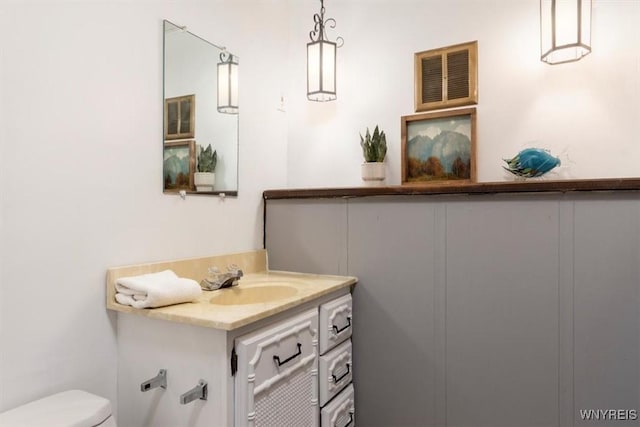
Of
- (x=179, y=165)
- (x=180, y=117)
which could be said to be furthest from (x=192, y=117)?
(x=179, y=165)

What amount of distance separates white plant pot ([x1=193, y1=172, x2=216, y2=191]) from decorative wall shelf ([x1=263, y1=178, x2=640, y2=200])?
0.40m

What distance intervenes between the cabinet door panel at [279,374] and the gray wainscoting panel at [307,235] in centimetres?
45

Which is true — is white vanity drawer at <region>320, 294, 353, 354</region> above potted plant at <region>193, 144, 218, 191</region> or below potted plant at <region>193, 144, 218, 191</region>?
below

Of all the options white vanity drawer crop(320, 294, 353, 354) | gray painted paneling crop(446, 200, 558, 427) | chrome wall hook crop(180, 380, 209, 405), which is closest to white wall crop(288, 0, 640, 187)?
gray painted paneling crop(446, 200, 558, 427)

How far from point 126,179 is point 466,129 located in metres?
1.56

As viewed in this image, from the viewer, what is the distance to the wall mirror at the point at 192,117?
5.14ft

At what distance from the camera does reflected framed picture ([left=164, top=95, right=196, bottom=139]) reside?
1.56 metres

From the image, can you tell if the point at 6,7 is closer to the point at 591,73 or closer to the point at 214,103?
the point at 214,103

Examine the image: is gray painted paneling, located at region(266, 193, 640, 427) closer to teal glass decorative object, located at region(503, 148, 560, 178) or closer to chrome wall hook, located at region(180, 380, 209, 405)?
teal glass decorative object, located at region(503, 148, 560, 178)

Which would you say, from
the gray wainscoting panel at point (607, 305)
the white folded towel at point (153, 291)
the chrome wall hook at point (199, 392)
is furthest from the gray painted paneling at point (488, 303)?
the chrome wall hook at point (199, 392)

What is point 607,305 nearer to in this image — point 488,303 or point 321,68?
point 488,303

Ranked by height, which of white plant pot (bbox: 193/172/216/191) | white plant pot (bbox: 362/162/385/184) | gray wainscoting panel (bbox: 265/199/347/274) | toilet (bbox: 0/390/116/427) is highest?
white plant pot (bbox: 362/162/385/184)

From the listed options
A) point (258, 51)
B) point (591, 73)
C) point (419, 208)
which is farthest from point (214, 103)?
point (591, 73)

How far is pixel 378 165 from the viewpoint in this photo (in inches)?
80.2
